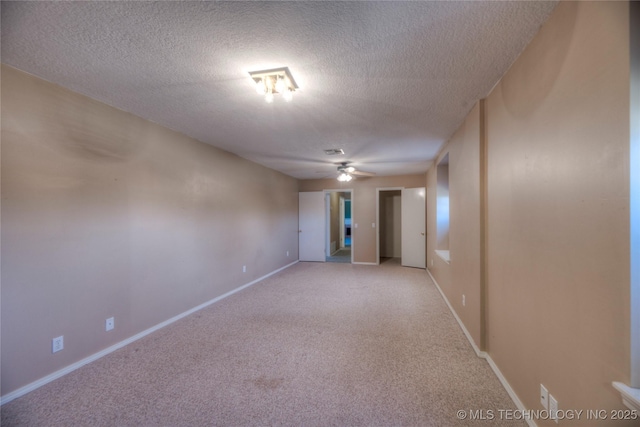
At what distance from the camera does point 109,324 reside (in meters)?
2.26

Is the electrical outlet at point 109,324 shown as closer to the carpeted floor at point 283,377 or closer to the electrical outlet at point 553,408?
the carpeted floor at point 283,377

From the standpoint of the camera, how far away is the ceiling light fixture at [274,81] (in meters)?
1.70

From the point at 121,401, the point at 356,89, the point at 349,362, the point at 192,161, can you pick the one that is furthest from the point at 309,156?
the point at 121,401

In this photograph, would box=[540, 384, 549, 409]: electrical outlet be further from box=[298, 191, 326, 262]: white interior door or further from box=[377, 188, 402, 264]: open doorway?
box=[377, 188, 402, 264]: open doorway

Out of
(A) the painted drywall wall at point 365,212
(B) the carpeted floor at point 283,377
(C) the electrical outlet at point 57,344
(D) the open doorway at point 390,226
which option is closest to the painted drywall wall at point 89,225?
(C) the electrical outlet at point 57,344

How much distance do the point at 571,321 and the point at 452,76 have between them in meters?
1.68

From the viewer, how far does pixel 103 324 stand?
7.25 ft

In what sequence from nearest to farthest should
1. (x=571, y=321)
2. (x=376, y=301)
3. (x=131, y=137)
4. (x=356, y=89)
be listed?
(x=571, y=321) → (x=356, y=89) → (x=131, y=137) → (x=376, y=301)

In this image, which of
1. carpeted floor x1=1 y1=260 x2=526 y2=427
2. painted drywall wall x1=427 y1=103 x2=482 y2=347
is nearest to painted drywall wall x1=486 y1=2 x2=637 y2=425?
painted drywall wall x1=427 y1=103 x2=482 y2=347

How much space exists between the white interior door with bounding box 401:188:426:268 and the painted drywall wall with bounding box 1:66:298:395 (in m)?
4.39

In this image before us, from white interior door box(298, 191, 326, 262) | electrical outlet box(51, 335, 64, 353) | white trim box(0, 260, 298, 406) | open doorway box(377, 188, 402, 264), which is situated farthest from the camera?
open doorway box(377, 188, 402, 264)

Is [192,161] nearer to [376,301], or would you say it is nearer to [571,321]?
[376,301]

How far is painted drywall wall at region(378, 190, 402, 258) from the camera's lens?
7117mm

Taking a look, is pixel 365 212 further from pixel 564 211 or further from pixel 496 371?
pixel 564 211
